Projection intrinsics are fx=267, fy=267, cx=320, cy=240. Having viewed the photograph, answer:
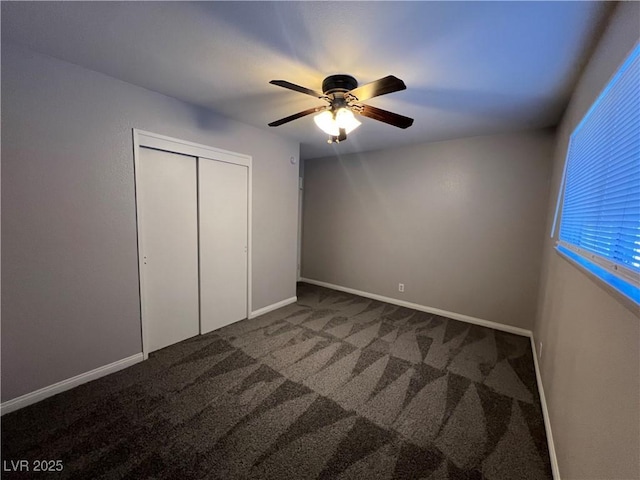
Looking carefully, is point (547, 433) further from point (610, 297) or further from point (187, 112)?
point (187, 112)

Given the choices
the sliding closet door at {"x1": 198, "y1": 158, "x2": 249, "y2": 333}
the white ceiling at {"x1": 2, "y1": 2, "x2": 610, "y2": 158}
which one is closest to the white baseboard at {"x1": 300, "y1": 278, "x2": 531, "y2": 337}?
the sliding closet door at {"x1": 198, "y1": 158, "x2": 249, "y2": 333}

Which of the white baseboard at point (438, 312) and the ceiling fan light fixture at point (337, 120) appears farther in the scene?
the white baseboard at point (438, 312)

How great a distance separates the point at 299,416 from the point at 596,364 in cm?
163

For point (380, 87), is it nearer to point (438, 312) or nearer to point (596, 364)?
point (596, 364)

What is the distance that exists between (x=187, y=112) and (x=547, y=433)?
3827 mm

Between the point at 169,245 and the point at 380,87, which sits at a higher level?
the point at 380,87

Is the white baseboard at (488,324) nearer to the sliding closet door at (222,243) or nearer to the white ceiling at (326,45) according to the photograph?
the sliding closet door at (222,243)

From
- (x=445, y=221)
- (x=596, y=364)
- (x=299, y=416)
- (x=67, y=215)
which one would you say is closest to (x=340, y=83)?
(x=596, y=364)

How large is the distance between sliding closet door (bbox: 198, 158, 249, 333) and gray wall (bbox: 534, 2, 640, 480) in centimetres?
299

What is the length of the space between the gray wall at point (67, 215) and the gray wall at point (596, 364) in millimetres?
3005

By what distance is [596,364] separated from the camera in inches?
42.9

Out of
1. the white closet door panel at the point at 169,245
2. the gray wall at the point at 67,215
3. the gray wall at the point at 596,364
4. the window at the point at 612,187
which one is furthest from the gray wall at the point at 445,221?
the gray wall at the point at 67,215

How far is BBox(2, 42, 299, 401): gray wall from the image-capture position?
176 centimetres

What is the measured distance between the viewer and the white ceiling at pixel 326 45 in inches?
53.2
